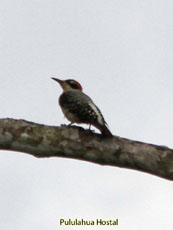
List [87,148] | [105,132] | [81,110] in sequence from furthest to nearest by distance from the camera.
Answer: [81,110]
[105,132]
[87,148]

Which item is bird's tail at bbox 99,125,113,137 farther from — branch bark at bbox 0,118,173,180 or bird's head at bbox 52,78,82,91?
bird's head at bbox 52,78,82,91

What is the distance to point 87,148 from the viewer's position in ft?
15.5

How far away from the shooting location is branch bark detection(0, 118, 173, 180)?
4.63 m

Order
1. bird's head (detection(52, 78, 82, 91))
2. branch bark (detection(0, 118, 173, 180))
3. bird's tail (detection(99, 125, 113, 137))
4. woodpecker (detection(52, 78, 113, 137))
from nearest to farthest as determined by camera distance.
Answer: branch bark (detection(0, 118, 173, 180)) < bird's tail (detection(99, 125, 113, 137)) < woodpecker (detection(52, 78, 113, 137)) < bird's head (detection(52, 78, 82, 91))

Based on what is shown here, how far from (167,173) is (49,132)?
1396 mm

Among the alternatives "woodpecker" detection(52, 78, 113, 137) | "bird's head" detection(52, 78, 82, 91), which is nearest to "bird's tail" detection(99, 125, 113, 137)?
"woodpecker" detection(52, 78, 113, 137)

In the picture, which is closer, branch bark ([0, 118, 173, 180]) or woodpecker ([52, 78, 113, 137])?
branch bark ([0, 118, 173, 180])

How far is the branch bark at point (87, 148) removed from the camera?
4.63 meters

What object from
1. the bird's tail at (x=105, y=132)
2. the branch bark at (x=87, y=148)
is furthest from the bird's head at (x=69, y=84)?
the branch bark at (x=87, y=148)

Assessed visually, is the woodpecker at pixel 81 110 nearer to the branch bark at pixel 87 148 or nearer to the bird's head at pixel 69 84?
the branch bark at pixel 87 148

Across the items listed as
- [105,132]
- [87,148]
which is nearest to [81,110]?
[105,132]

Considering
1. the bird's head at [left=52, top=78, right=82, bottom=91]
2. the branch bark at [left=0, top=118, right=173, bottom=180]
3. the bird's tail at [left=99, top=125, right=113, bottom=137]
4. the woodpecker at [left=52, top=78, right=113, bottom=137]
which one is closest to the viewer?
the branch bark at [left=0, top=118, right=173, bottom=180]

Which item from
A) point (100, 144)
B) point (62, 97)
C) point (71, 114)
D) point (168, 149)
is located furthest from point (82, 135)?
point (62, 97)

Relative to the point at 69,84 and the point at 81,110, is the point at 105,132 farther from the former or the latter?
the point at 69,84
